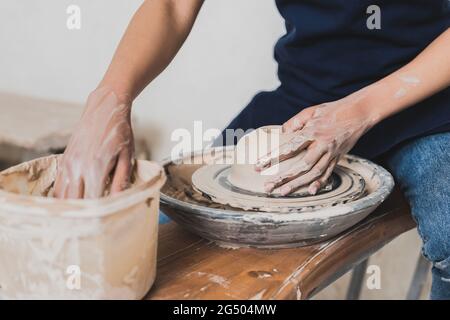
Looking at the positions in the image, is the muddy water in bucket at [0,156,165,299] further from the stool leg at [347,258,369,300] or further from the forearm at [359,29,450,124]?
the stool leg at [347,258,369,300]

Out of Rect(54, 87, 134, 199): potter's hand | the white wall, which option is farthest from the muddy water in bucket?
the white wall

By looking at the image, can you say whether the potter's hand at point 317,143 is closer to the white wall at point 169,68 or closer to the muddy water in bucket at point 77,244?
→ the muddy water in bucket at point 77,244

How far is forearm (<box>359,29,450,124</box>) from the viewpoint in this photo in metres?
1.07

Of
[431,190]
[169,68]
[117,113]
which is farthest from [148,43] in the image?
[169,68]

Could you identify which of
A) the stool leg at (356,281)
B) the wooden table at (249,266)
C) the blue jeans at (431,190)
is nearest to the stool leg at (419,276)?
the stool leg at (356,281)

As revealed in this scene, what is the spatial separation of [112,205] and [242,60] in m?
1.53

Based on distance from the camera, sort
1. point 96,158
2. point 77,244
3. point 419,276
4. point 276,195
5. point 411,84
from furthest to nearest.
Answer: point 419,276, point 411,84, point 276,195, point 96,158, point 77,244

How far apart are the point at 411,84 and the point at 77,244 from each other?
0.74 metres

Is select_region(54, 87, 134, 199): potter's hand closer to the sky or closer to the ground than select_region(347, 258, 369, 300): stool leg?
closer to the sky

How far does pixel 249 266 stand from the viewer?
2.84ft

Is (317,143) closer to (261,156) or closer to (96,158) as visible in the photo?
(261,156)

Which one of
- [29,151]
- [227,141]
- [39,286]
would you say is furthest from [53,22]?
[39,286]

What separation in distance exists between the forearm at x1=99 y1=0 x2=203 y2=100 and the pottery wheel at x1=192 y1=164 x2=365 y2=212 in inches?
8.6
